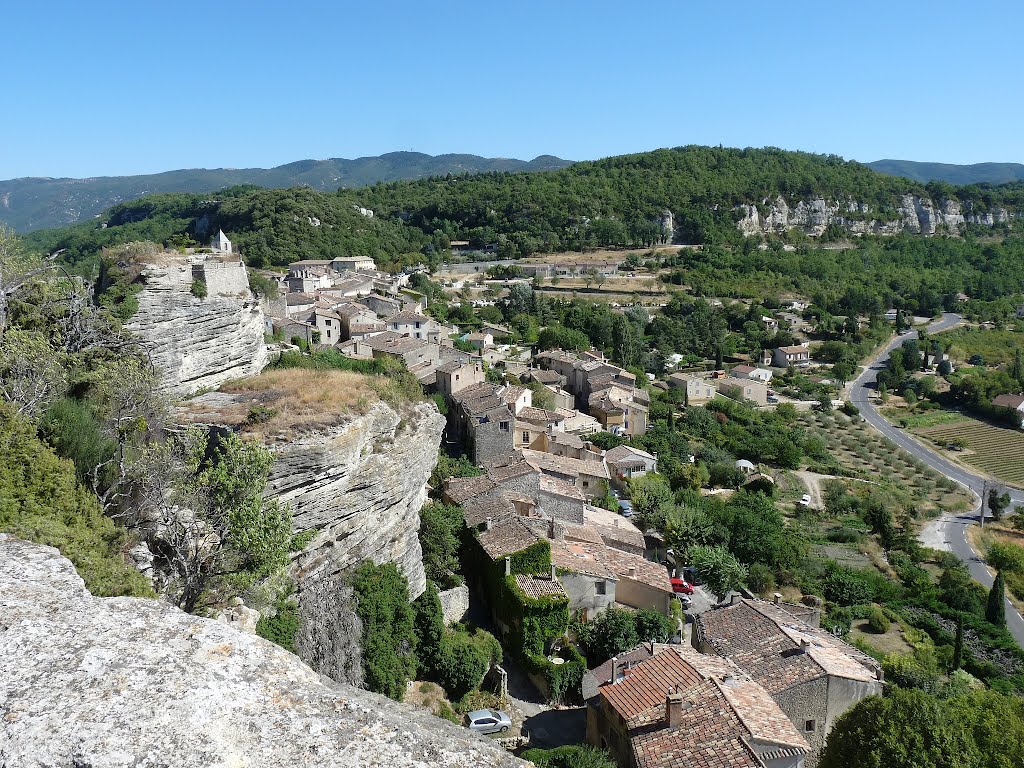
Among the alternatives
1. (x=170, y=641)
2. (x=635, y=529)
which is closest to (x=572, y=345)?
(x=635, y=529)

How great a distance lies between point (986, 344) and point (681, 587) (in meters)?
81.5

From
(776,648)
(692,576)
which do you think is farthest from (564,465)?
(776,648)

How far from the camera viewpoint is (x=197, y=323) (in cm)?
2062

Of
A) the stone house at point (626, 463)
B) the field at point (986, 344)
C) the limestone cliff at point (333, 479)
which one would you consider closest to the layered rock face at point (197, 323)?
the limestone cliff at point (333, 479)

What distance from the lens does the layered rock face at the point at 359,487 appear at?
15.0 meters

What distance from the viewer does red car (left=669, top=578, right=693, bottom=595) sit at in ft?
90.1

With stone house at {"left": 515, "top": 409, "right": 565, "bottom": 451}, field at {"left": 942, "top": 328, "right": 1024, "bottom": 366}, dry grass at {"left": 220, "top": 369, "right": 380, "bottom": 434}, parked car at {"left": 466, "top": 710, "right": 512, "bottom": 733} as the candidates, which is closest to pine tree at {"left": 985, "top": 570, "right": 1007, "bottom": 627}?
stone house at {"left": 515, "top": 409, "right": 565, "bottom": 451}

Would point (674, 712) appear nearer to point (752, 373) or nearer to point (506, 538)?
point (506, 538)

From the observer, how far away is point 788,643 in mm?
18875

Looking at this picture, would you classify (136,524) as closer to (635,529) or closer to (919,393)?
(635,529)

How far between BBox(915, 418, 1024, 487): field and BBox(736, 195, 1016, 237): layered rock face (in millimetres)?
65553

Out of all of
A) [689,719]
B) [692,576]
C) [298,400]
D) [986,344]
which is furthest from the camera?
[986,344]

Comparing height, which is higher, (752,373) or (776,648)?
(776,648)

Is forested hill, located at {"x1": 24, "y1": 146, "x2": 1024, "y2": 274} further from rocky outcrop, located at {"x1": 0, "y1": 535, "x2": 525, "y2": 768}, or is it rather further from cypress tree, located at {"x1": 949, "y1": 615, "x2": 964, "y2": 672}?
rocky outcrop, located at {"x1": 0, "y1": 535, "x2": 525, "y2": 768}
